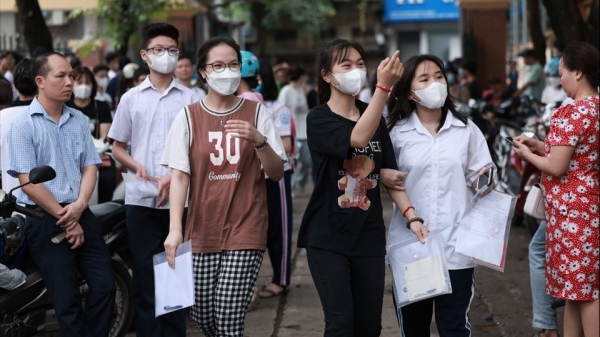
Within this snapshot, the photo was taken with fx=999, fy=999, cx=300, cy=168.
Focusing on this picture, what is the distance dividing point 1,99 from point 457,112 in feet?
11.5

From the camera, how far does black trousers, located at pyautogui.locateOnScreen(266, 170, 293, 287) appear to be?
7.91 m

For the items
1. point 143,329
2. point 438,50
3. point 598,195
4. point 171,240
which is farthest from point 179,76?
point 438,50

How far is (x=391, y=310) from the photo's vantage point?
7.69 meters

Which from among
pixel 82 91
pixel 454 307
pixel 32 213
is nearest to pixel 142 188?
pixel 32 213

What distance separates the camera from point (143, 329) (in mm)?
6125

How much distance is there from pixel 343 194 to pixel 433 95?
0.70 m

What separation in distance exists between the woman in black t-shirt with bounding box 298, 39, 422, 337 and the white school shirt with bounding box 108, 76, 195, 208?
1.45 metres

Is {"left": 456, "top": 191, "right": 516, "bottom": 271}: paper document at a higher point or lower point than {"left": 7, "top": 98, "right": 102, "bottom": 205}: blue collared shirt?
lower

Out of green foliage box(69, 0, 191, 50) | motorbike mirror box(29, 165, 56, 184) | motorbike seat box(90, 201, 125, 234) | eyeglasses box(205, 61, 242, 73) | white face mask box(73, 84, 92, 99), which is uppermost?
green foliage box(69, 0, 191, 50)

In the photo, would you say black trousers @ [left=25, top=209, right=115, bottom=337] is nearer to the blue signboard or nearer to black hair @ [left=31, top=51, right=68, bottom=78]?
black hair @ [left=31, top=51, right=68, bottom=78]

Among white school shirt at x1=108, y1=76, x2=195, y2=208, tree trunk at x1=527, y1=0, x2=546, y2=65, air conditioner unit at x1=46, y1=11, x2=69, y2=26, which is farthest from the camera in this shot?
air conditioner unit at x1=46, y1=11, x2=69, y2=26

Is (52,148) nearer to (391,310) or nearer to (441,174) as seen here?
(441,174)

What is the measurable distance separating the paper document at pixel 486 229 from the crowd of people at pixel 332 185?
0.25 feet

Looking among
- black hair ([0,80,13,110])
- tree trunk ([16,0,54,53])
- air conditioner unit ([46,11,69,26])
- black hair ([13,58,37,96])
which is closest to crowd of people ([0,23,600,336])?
black hair ([13,58,37,96])
